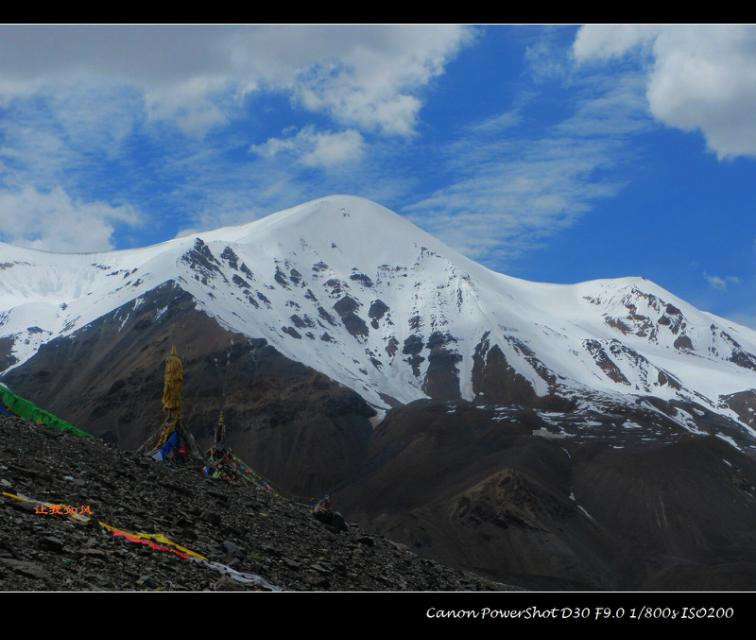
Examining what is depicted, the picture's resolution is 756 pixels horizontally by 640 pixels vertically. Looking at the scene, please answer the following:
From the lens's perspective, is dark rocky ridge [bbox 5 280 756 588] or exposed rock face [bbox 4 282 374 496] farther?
exposed rock face [bbox 4 282 374 496]

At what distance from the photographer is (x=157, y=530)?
2239 centimetres

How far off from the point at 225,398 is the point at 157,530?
504 ft

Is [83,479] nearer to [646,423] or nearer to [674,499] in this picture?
[674,499]

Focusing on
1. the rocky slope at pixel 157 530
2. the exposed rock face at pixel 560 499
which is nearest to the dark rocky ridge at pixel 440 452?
the exposed rock face at pixel 560 499

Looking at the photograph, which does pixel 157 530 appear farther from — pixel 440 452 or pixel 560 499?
pixel 440 452

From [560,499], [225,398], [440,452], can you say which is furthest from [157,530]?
[225,398]

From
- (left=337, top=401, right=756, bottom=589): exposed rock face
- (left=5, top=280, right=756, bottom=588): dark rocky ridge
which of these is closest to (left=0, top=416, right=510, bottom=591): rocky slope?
(left=337, top=401, right=756, bottom=589): exposed rock face

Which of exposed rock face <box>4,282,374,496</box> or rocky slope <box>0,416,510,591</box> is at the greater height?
exposed rock face <box>4,282,374,496</box>

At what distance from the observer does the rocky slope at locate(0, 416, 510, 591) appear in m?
17.4

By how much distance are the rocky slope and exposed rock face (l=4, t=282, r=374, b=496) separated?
120 m

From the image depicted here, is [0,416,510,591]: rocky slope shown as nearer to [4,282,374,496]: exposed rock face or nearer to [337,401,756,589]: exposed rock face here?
[337,401,756,589]: exposed rock face

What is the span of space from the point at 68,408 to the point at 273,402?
34725mm

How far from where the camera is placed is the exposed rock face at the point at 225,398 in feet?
526
